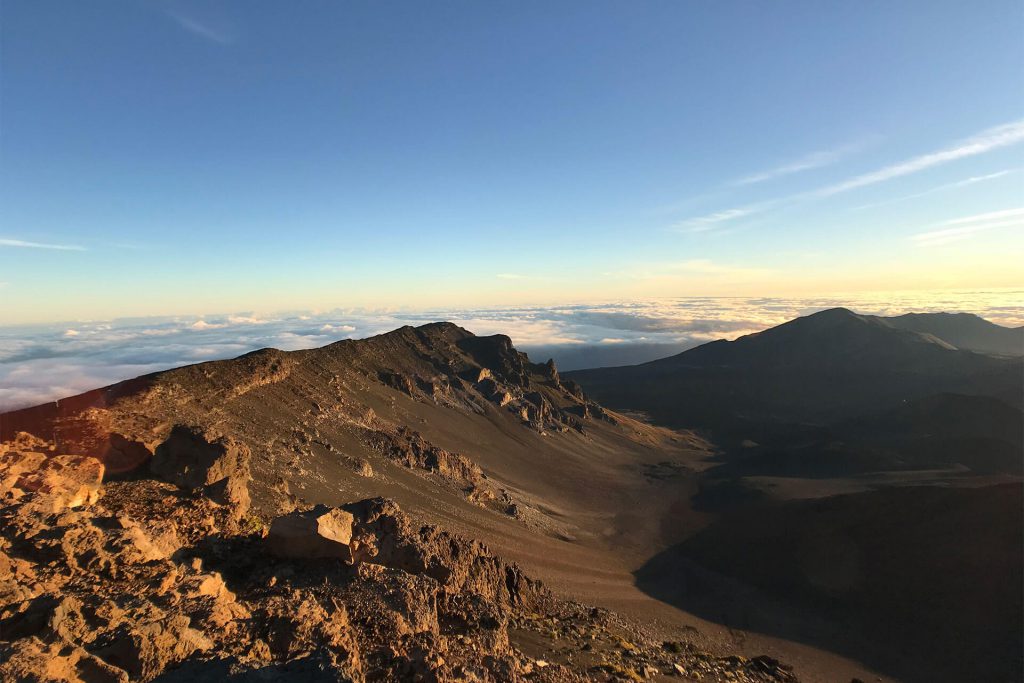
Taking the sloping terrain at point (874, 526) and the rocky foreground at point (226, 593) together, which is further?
the sloping terrain at point (874, 526)

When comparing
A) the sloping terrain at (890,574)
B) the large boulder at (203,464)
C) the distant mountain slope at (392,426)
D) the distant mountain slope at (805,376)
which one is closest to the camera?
the large boulder at (203,464)

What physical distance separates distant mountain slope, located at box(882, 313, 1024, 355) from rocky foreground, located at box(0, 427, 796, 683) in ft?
638

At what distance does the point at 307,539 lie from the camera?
1442 centimetres

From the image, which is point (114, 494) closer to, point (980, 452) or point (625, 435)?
point (625, 435)

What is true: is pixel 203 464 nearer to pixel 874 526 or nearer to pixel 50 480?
pixel 50 480

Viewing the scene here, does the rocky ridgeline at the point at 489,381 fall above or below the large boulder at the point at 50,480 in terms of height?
below

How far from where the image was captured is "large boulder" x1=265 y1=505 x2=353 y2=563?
1441 cm

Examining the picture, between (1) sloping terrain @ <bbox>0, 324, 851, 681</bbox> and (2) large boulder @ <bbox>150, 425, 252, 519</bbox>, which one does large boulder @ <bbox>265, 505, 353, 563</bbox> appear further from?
(2) large boulder @ <bbox>150, 425, 252, 519</bbox>

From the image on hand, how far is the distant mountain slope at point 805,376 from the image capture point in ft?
371

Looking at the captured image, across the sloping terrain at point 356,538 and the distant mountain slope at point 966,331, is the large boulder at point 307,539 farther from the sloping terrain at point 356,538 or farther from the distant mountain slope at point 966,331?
the distant mountain slope at point 966,331

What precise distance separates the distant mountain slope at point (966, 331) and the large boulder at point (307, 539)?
198m

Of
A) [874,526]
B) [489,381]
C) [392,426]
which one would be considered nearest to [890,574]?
[874,526]

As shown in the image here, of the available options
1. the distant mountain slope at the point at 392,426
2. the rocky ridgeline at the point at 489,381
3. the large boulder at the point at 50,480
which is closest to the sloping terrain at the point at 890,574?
the distant mountain slope at the point at 392,426

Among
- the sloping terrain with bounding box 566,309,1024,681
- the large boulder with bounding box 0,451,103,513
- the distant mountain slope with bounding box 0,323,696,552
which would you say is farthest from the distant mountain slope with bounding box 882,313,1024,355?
the large boulder with bounding box 0,451,103,513
